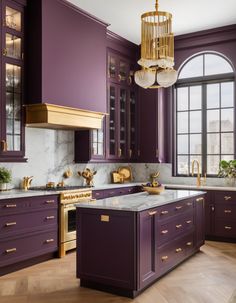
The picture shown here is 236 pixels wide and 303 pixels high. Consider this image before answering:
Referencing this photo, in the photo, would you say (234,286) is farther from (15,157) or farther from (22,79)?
(22,79)

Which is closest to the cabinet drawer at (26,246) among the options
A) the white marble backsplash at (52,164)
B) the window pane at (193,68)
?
the white marble backsplash at (52,164)

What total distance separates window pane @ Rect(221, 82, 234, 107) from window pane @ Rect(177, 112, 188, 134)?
739 mm

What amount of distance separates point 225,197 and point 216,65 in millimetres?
2396

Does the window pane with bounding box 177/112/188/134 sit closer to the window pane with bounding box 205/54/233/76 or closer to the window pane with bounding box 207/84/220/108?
the window pane with bounding box 207/84/220/108

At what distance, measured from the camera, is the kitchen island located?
369 cm

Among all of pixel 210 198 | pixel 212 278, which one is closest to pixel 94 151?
pixel 210 198

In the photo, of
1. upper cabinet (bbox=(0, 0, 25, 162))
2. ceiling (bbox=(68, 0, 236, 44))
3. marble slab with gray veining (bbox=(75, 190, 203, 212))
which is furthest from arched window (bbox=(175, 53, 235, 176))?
upper cabinet (bbox=(0, 0, 25, 162))

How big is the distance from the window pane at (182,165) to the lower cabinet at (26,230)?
293 cm

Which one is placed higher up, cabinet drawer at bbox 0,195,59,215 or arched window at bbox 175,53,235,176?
arched window at bbox 175,53,235,176

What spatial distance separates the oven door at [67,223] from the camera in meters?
5.25

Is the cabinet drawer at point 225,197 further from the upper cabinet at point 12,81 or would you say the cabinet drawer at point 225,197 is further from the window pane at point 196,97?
the upper cabinet at point 12,81

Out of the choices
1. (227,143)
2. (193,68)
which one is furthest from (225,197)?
(193,68)

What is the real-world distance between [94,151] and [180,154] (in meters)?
1.84

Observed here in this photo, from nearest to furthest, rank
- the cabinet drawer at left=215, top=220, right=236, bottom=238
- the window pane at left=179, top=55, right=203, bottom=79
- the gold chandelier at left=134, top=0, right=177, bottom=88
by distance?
1. the gold chandelier at left=134, top=0, right=177, bottom=88
2. the cabinet drawer at left=215, top=220, right=236, bottom=238
3. the window pane at left=179, top=55, right=203, bottom=79
